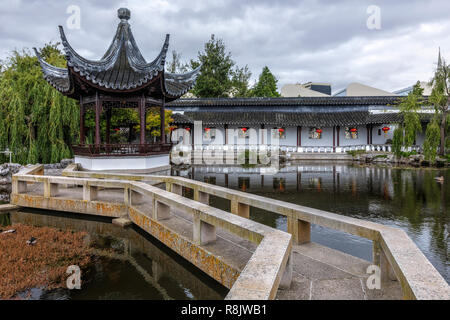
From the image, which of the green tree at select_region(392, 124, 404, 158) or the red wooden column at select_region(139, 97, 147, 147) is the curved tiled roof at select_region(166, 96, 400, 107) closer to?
the green tree at select_region(392, 124, 404, 158)

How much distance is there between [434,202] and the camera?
32.8ft

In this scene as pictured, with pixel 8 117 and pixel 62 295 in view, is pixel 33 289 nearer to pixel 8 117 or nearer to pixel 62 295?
pixel 62 295

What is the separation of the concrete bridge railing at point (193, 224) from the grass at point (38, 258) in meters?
1.28

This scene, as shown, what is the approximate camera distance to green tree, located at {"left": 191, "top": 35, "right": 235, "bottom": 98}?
42.9 meters

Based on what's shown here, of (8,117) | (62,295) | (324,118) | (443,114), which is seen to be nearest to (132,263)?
(62,295)

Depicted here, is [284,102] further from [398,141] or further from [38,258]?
[38,258]

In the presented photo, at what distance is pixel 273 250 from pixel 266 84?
144 feet

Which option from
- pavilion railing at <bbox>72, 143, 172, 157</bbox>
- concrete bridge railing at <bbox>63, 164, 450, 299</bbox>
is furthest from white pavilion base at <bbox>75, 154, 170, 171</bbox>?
concrete bridge railing at <bbox>63, 164, 450, 299</bbox>

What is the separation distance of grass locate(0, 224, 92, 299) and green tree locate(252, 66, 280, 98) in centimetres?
4017

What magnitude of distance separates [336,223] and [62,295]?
3.93 meters

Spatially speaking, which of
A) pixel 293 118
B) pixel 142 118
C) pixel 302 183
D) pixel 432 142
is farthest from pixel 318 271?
pixel 293 118

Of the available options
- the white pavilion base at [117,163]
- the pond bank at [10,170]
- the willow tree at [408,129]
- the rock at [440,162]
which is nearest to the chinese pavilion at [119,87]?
the white pavilion base at [117,163]

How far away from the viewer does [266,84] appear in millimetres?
45125
